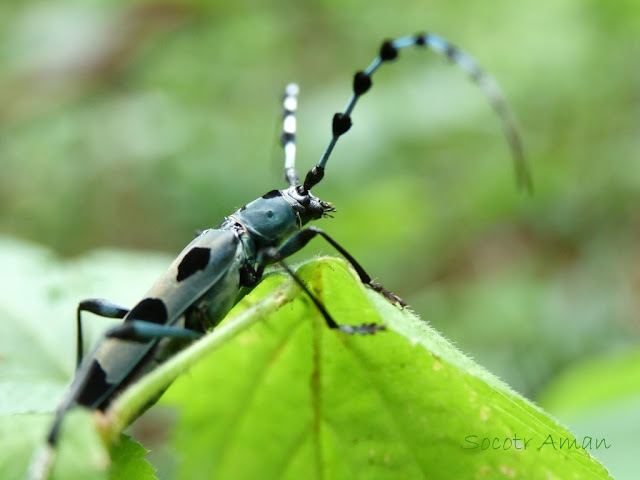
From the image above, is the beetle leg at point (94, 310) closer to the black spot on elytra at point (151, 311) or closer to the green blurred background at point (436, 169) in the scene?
the black spot on elytra at point (151, 311)

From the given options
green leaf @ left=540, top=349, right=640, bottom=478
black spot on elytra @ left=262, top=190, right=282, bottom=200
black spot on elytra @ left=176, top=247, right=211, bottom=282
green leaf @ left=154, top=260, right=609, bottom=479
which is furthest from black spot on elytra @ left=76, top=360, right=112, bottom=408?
green leaf @ left=540, top=349, right=640, bottom=478

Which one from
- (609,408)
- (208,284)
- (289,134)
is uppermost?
(289,134)

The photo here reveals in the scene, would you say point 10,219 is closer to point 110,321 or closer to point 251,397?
point 110,321

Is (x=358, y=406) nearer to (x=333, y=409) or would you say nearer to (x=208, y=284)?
(x=333, y=409)

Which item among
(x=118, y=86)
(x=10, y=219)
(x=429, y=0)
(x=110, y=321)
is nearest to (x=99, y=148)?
(x=10, y=219)

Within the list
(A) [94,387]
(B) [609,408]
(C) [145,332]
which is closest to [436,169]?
(B) [609,408]

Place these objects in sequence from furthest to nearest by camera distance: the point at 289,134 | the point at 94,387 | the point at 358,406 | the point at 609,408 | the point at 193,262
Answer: the point at 289,134, the point at 609,408, the point at 193,262, the point at 94,387, the point at 358,406
